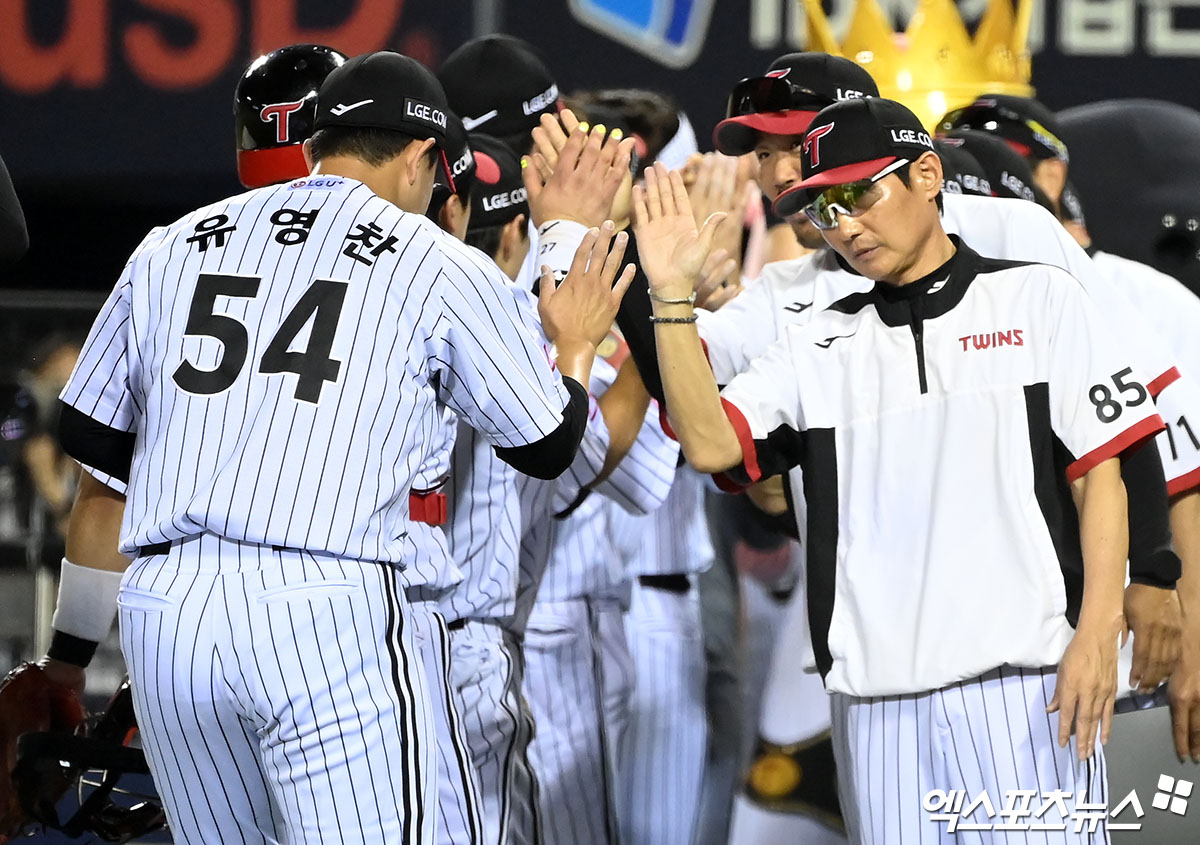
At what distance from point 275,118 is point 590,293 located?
0.75 m

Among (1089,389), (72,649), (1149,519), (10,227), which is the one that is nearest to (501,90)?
(10,227)

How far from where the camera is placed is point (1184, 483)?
3.03m

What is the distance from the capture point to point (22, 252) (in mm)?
2955

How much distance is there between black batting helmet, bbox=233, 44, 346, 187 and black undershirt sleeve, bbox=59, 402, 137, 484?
28.5 inches

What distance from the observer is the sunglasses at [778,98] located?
3328 mm

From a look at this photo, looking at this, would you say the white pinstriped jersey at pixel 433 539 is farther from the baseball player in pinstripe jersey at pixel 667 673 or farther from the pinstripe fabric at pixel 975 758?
the baseball player in pinstripe jersey at pixel 667 673

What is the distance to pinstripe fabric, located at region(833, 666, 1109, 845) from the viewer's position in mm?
2602

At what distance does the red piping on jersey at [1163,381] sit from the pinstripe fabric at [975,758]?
2.11 ft

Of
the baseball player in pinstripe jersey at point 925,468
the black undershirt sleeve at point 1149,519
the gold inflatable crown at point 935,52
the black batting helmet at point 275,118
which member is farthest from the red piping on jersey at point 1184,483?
the gold inflatable crown at point 935,52

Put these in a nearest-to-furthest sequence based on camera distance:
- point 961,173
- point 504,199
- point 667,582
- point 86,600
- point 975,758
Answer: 1. point 975,758
2. point 86,600
3. point 961,173
4. point 504,199
5. point 667,582

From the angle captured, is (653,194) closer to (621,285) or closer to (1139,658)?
(621,285)

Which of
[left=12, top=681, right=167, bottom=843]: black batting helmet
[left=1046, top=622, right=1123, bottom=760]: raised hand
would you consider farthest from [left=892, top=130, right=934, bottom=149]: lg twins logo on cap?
[left=12, top=681, right=167, bottom=843]: black batting helmet

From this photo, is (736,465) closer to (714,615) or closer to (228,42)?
(714,615)

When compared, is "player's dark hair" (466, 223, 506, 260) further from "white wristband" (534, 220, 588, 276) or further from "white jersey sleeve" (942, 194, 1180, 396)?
"white jersey sleeve" (942, 194, 1180, 396)
